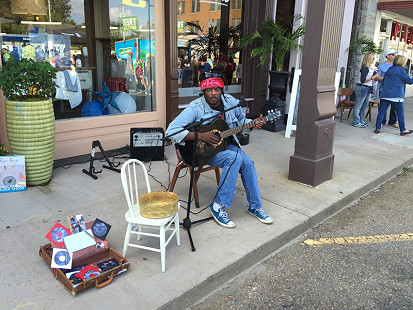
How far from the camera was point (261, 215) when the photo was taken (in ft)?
12.1

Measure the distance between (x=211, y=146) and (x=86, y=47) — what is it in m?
4.29

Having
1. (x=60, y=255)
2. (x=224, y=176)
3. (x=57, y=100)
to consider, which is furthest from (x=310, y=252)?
(x=57, y=100)

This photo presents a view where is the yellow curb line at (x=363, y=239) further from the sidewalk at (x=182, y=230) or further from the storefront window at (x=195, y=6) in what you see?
the storefront window at (x=195, y=6)

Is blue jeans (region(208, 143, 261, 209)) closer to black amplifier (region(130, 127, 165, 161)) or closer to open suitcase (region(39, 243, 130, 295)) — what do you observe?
open suitcase (region(39, 243, 130, 295))

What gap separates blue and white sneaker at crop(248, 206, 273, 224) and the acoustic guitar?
726mm

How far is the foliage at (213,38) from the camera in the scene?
24.9 ft

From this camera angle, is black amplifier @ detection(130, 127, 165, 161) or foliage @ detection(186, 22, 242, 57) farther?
foliage @ detection(186, 22, 242, 57)

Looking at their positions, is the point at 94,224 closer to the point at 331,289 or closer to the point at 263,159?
the point at 331,289

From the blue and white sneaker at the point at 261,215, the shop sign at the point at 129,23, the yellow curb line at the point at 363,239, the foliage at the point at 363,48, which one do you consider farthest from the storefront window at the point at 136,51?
the foliage at the point at 363,48

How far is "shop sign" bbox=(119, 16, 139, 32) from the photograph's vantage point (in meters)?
6.32

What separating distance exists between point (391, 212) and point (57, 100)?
194 inches

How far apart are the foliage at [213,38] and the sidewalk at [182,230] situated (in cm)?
274

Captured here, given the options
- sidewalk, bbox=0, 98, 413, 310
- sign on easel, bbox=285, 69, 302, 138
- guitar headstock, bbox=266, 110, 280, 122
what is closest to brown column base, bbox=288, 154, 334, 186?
sidewalk, bbox=0, 98, 413, 310

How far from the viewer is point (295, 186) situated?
4.71 meters
